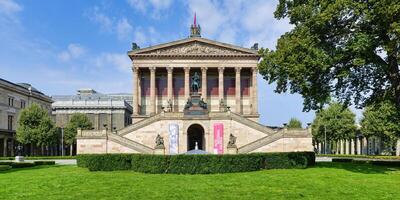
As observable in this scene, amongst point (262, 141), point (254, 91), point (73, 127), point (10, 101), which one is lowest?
point (262, 141)

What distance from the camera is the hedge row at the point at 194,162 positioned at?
31.1 m

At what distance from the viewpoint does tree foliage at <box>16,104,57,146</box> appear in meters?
76.3

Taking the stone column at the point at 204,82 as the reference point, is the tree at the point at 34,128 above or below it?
below

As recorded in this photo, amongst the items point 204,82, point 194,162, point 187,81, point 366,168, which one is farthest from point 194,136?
point 194,162

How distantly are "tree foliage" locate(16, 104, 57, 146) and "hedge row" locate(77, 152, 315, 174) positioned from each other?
45017mm

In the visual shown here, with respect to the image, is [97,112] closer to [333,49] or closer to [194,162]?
[194,162]

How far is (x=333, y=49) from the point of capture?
3166 centimetres

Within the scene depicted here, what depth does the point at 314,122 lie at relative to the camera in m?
99.6

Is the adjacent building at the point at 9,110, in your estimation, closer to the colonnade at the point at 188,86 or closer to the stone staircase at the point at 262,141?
the colonnade at the point at 188,86

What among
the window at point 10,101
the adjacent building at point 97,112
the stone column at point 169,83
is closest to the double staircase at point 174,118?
the stone column at point 169,83

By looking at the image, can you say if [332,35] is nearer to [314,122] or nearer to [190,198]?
[190,198]

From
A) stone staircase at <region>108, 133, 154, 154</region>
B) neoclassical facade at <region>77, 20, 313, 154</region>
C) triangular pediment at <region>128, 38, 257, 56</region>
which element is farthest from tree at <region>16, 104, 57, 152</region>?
stone staircase at <region>108, 133, 154, 154</region>

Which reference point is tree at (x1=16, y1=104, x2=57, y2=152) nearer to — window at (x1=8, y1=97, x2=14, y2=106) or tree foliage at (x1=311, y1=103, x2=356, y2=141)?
window at (x1=8, y1=97, x2=14, y2=106)

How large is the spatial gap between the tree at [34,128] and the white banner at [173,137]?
28.2 m
